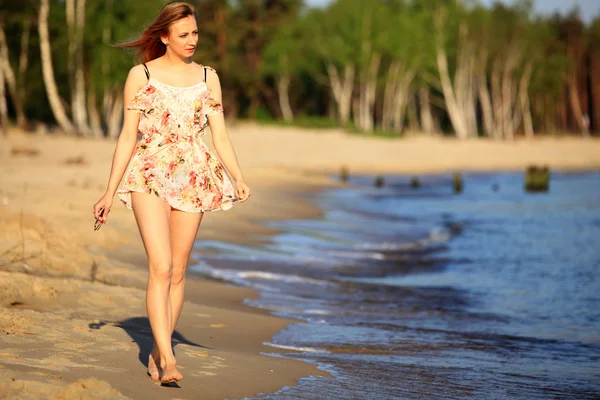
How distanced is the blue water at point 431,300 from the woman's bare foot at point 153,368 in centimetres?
60

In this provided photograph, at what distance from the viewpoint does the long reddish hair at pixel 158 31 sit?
479 cm

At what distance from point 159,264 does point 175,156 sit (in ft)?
1.84

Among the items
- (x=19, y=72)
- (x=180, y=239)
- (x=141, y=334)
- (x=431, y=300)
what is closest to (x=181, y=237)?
(x=180, y=239)

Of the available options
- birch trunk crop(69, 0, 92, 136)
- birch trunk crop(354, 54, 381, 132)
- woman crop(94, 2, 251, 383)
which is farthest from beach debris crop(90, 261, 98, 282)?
birch trunk crop(354, 54, 381, 132)

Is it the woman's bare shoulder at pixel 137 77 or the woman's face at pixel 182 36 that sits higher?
the woman's face at pixel 182 36

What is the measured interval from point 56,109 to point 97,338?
30847 millimetres

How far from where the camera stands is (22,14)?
36.7 m

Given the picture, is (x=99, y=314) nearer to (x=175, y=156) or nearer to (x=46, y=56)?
(x=175, y=156)

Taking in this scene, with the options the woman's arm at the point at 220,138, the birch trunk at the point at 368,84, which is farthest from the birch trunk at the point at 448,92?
the woman's arm at the point at 220,138

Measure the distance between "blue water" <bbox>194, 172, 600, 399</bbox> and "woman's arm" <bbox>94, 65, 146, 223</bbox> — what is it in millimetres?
1312

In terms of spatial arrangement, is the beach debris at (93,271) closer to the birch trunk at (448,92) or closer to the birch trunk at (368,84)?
the birch trunk at (368,84)

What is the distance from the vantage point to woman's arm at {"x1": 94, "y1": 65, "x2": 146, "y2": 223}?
15.2 feet

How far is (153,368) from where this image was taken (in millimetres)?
4773

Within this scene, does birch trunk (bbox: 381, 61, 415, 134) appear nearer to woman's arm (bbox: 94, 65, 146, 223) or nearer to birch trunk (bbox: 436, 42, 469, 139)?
birch trunk (bbox: 436, 42, 469, 139)
